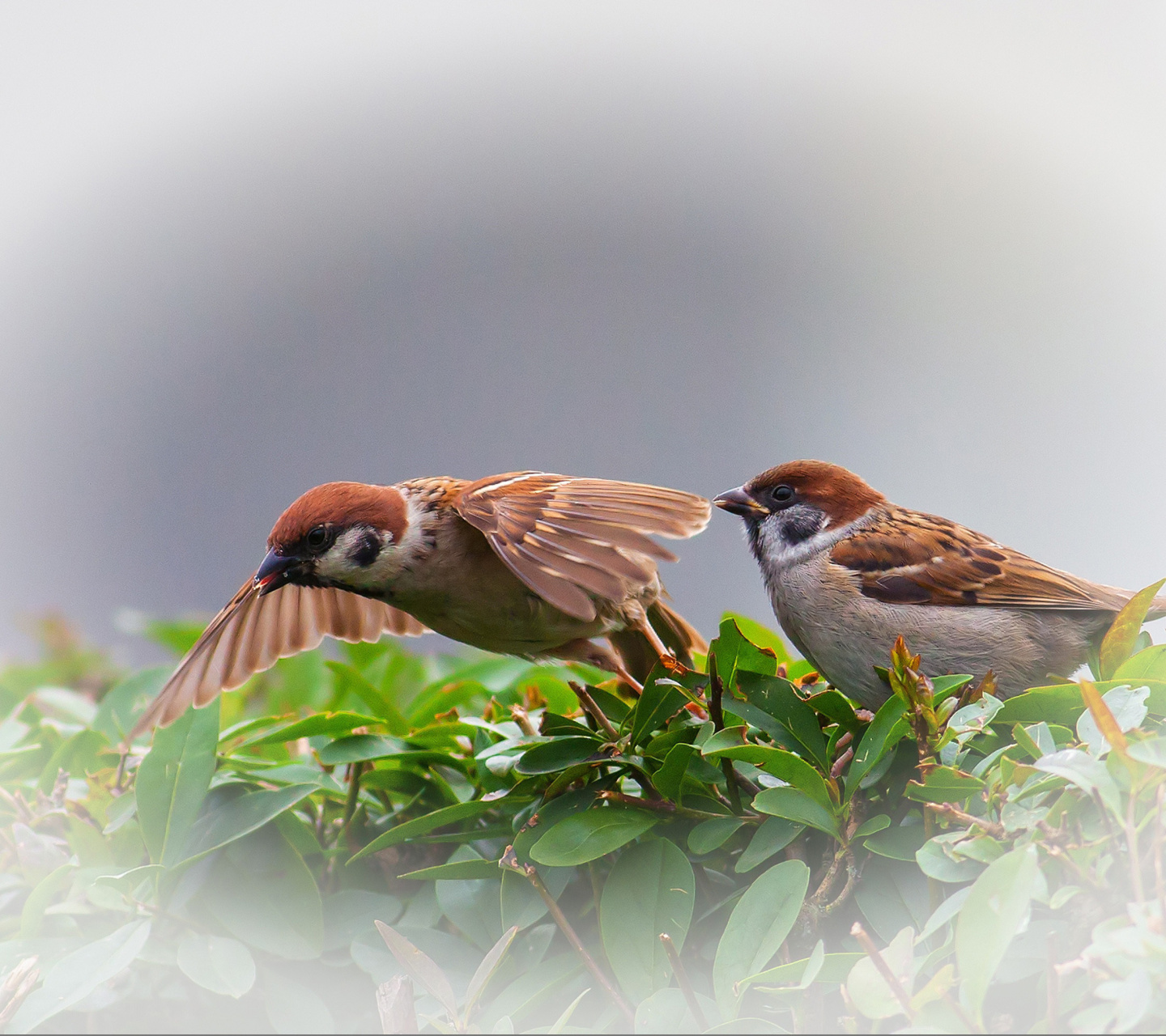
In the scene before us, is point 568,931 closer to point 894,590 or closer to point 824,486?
point 894,590

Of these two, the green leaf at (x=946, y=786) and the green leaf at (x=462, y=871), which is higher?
the green leaf at (x=946, y=786)

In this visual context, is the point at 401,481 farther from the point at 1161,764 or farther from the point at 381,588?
the point at 1161,764

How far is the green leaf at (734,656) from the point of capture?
956 millimetres

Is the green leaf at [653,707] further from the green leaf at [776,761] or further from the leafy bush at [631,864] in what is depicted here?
the green leaf at [776,761]

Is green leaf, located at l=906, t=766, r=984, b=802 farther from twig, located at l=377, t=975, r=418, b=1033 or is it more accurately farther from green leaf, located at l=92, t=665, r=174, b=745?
green leaf, located at l=92, t=665, r=174, b=745

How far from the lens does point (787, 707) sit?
36.3 inches

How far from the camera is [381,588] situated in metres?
1.69

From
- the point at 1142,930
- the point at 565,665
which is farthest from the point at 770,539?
the point at 1142,930

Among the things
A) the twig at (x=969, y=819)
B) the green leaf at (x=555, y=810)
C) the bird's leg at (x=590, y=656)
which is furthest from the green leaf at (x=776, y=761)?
the bird's leg at (x=590, y=656)

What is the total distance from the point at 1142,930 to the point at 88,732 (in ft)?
4.50

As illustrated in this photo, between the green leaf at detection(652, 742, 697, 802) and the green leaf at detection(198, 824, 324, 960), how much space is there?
18.7 inches

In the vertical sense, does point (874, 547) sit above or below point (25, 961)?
above

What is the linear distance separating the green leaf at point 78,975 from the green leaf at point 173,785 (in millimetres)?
118

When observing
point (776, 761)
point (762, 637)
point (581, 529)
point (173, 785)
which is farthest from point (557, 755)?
point (762, 637)
